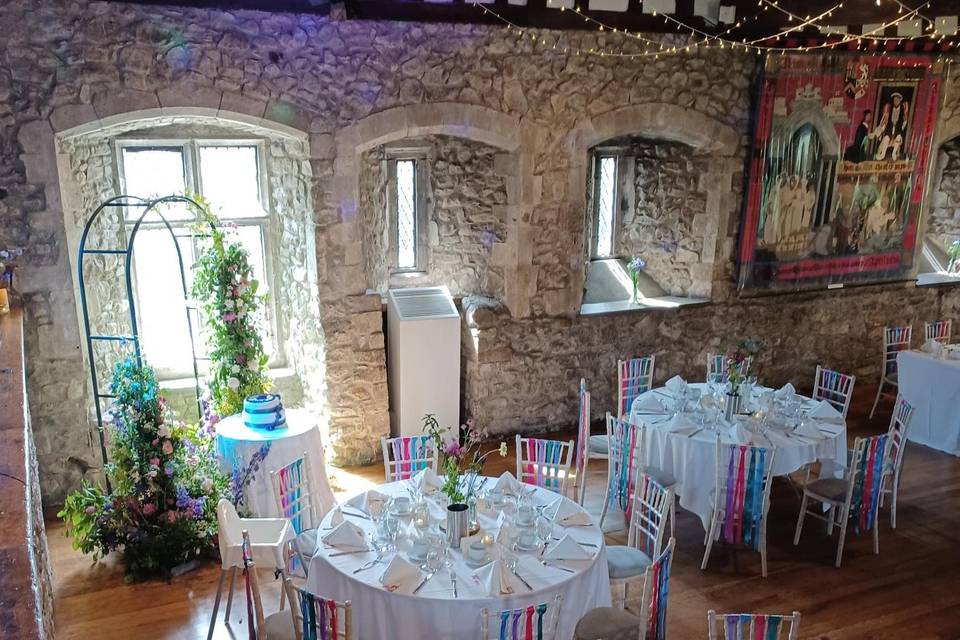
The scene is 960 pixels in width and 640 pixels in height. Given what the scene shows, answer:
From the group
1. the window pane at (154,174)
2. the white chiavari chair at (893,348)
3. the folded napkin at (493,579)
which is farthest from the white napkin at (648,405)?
the window pane at (154,174)

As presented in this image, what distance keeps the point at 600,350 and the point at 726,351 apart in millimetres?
1419

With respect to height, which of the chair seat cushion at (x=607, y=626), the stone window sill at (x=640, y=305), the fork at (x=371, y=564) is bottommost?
the chair seat cushion at (x=607, y=626)

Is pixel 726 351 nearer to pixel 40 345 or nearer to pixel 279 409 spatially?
pixel 279 409

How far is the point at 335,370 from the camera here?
6.04m

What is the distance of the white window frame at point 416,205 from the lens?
22.1ft

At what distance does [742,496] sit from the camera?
4.62m

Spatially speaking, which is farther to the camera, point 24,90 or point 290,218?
point 290,218

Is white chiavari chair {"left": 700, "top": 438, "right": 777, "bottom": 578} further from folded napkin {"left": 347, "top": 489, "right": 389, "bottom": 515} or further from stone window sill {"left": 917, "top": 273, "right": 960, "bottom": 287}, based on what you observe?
stone window sill {"left": 917, "top": 273, "right": 960, "bottom": 287}

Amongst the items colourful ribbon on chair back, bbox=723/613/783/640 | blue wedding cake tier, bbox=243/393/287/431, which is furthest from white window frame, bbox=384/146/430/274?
colourful ribbon on chair back, bbox=723/613/783/640

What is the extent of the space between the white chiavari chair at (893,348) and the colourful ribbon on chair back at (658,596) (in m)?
4.94

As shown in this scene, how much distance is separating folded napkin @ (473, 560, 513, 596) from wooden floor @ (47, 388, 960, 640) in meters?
1.41

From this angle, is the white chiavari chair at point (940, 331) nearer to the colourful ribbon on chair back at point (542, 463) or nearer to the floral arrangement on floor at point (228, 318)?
the colourful ribbon on chair back at point (542, 463)

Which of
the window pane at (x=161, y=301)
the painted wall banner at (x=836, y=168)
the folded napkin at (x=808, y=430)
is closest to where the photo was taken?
the folded napkin at (x=808, y=430)

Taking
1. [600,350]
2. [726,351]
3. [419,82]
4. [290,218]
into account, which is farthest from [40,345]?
[726,351]
